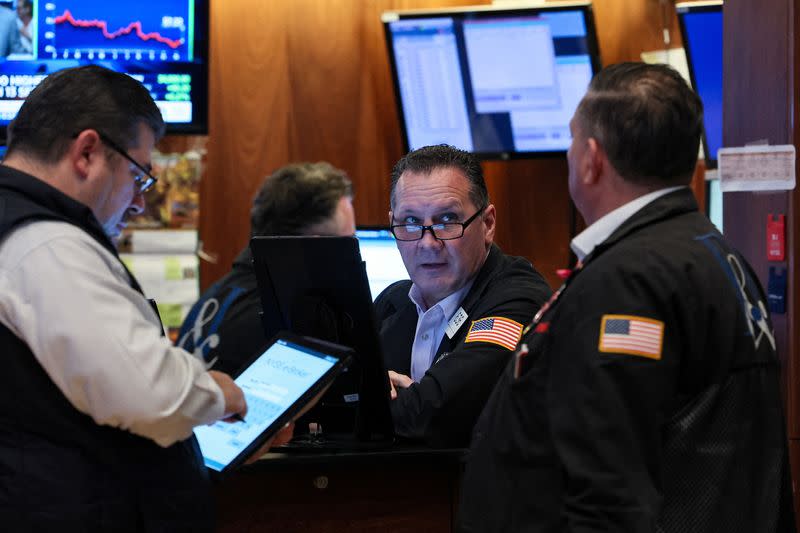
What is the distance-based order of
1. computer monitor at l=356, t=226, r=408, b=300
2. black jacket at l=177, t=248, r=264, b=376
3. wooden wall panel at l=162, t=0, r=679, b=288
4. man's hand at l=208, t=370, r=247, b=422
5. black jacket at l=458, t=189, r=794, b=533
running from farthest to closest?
wooden wall panel at l=162, t=0, r=679, b=288
computer monitor at l=356, t=226, r=408, b=300
black jacket at l=177, t=248, r=264, b=376
man's hand at l=208, t=370, r=247, b=422
black jacket at l=458, t=189, r=794, b=533

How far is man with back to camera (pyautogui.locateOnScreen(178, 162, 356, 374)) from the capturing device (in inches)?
136

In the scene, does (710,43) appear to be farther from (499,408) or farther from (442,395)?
(499,408)

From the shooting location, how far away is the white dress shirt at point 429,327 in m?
2.65

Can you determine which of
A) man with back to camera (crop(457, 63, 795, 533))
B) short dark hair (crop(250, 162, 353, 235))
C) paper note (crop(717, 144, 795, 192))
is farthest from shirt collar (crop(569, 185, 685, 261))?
short dark hair (crop(250, 162, 353, 235))

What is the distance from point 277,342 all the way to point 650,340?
0.85m

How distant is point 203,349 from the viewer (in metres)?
3.52

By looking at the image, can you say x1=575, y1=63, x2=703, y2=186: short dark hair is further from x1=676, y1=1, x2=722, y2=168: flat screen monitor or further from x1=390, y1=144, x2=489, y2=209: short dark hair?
x1=676, y1=1, x2=722, y2=168: flat screen monitor

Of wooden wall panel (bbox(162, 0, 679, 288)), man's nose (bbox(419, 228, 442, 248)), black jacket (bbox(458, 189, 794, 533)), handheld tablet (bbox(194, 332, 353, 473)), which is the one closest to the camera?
black jacket (bbox(458, 189, 794, 533))

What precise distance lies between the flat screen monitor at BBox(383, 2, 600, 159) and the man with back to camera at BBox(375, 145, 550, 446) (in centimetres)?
170

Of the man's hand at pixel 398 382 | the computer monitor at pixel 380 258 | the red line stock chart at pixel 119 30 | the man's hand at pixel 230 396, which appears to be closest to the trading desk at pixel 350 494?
the man's hand at pixel 398 382

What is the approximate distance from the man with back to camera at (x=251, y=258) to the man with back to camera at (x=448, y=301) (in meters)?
0.78

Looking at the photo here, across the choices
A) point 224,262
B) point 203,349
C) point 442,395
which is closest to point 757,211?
point 442,395

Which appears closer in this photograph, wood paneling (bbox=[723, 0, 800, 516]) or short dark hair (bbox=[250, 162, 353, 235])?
wood paneling (bbox=[723, 0, 800, 516])

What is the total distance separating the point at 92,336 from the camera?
5.49 feet
